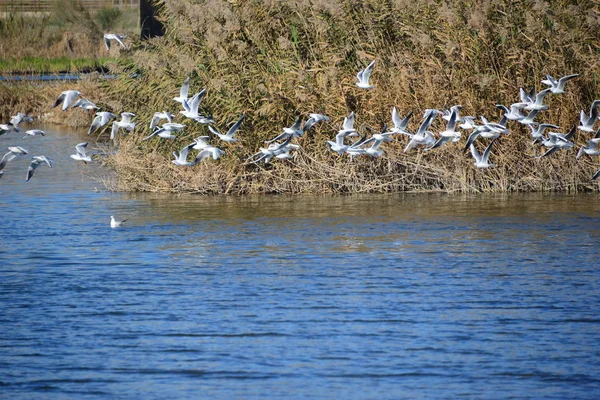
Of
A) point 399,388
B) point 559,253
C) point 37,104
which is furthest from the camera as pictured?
point 37,104

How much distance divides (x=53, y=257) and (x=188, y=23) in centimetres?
636

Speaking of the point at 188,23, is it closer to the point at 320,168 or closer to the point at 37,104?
the point at 320,168

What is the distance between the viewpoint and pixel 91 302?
1348 centimetres

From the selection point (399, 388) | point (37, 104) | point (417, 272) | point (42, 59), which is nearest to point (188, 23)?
point (417, 272)

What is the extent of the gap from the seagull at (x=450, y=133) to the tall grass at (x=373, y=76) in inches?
47.7

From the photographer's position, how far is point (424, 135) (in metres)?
18.8

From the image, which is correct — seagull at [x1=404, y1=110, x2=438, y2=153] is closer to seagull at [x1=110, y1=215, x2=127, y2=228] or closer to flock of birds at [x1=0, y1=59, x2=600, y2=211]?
flock of birds at [x1=0, y1=59, x2=600, y2=211]

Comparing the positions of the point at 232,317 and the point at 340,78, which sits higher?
the point at 340,78

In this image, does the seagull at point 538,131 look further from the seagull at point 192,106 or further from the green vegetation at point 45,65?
the green vegetation at point 45,65

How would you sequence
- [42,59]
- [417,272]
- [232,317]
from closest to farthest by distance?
[232,317] → [417,272] → [42,59]

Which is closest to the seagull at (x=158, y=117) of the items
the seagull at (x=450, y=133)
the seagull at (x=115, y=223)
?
the seagull at (x=115, y=223)

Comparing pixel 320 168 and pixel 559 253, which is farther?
pixel 320 168

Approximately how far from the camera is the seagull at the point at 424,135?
714 inches

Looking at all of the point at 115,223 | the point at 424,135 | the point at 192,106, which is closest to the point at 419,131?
the point at 424,135
